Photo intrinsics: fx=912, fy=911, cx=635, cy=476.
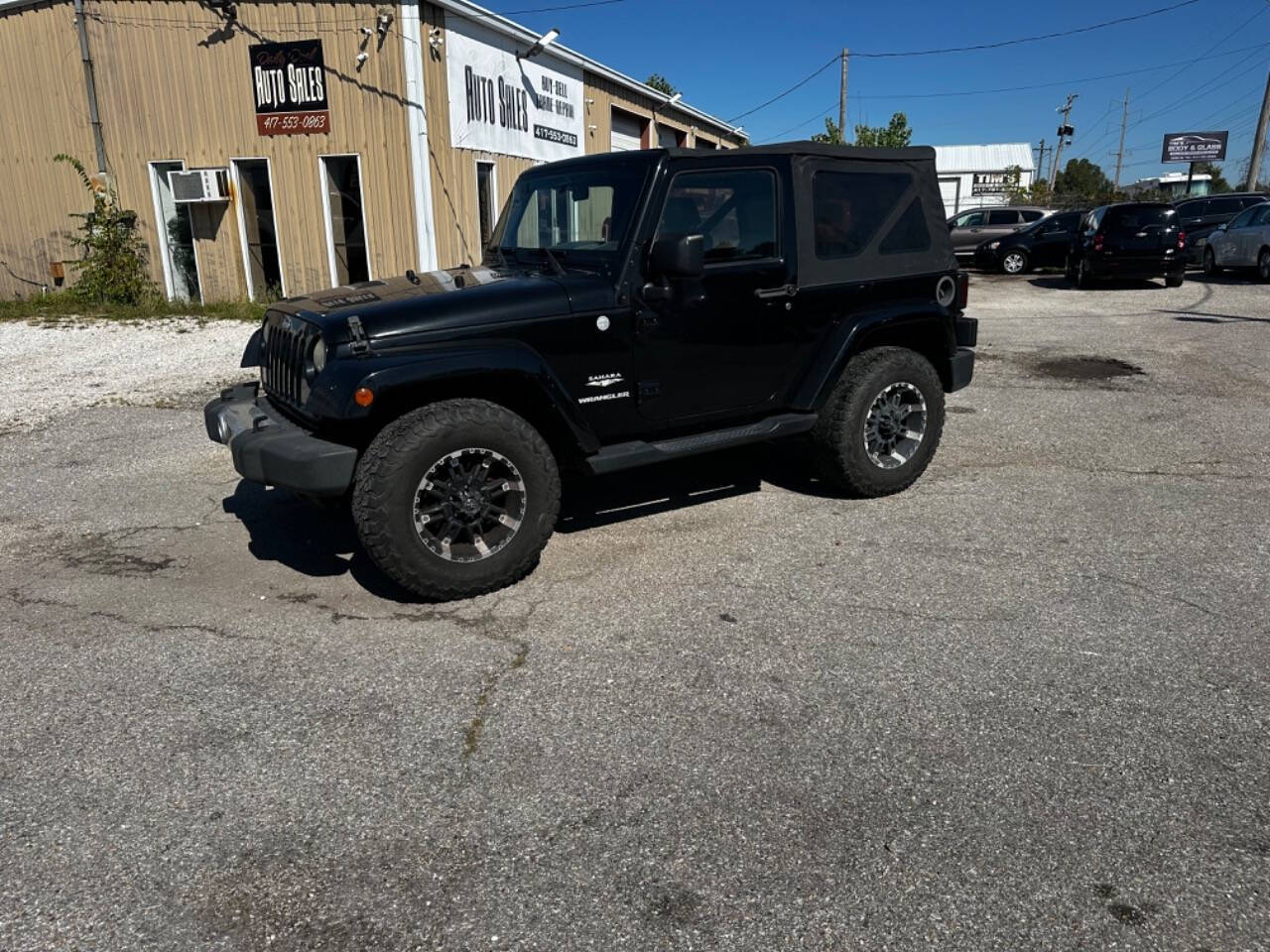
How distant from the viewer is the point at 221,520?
5316mm

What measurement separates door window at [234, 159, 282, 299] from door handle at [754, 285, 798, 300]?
448 inches

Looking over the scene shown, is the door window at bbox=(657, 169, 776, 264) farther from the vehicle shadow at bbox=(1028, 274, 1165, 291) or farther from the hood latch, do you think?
the vehicle shadow at bbox=(1028, 274, 1165, 291)

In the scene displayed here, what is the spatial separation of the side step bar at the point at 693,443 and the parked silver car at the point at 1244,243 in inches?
654

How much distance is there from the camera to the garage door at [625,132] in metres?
20.5

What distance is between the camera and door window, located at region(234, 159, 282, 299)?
14055mm

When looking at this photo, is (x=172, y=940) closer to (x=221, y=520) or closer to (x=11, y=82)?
(x=221, y=520)

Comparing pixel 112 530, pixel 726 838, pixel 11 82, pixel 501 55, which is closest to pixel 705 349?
pixel 726 838

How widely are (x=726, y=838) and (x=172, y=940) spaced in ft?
4.72

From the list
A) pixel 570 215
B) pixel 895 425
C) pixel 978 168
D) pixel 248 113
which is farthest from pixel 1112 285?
pixel 978 168

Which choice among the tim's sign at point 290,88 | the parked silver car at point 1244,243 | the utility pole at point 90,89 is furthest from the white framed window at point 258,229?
the parked silver car at point 1244,243

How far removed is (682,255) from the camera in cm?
421

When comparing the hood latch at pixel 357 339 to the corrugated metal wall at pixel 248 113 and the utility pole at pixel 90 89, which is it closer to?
the corrugated metal wall at pixel 248 113

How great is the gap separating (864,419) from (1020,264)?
1835 cm

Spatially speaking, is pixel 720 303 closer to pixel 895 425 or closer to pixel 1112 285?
pixel 895 425
